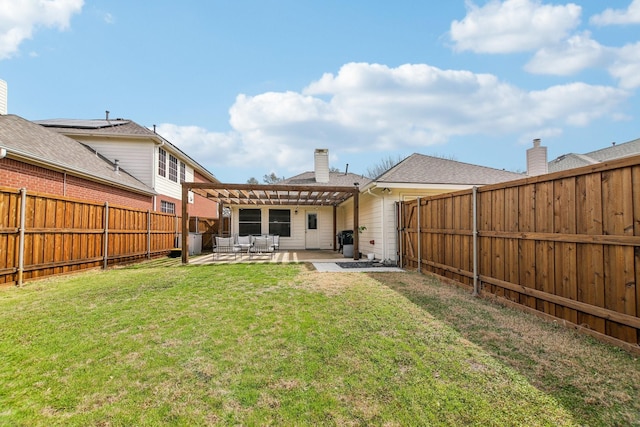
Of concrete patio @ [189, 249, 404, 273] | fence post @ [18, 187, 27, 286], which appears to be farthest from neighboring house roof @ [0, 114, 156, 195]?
concrete patio @ [189, 249, 404, 273]

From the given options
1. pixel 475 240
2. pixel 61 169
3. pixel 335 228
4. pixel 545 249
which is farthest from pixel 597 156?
pixel 61 169

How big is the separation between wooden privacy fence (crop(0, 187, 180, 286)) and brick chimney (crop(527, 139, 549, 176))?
46.5 ft

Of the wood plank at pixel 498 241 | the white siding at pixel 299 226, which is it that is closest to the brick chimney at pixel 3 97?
the white siding at pixel 299 226

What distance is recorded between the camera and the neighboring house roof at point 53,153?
757cm

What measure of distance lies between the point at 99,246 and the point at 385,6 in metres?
11.1

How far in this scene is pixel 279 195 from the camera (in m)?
14.1

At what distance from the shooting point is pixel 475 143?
21.4m

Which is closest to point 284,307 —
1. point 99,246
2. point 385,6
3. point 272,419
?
point 272,419

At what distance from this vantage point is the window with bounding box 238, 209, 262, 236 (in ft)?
56.5

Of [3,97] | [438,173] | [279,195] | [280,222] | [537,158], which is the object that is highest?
[3,97]

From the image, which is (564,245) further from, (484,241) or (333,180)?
(333,180)

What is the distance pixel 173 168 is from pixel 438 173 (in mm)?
13026

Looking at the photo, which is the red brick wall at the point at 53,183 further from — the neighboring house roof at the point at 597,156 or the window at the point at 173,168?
the neighboring house roof at the point at 597,156

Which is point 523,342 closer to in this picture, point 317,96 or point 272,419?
point 272,419
